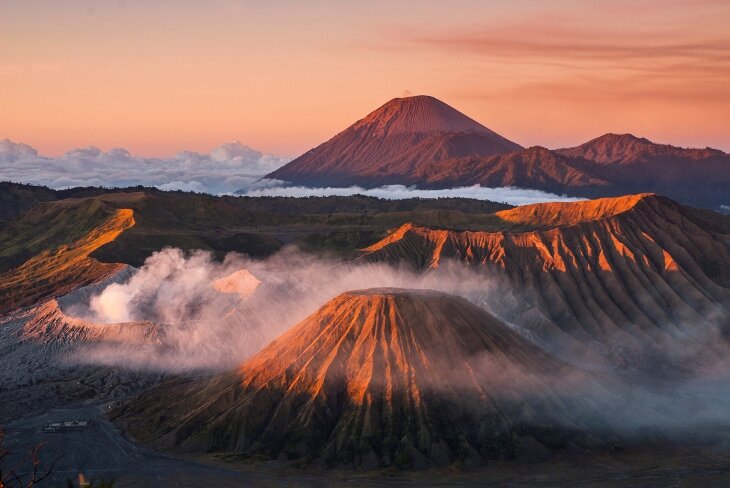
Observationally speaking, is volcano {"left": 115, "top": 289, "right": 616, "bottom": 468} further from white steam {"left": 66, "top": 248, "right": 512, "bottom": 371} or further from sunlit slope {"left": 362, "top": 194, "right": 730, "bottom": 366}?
sunlit slope {"left": 362, "top": 194, "right": 730, "bottom": 366}

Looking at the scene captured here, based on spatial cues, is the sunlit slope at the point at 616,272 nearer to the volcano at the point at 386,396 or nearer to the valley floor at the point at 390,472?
the volcano at the point at 386,396

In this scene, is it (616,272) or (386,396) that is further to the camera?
(616,272)

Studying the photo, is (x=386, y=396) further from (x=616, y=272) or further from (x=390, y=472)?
(x=616, y=272)

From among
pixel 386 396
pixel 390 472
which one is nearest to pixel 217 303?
pixel 386 396

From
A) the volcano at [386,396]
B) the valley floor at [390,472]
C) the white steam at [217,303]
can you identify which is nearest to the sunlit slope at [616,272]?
the white steam at [217,303]

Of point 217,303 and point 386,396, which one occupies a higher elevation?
point 217,303

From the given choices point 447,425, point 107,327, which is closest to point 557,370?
point 447,425

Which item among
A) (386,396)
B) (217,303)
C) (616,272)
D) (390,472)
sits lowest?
(390,472)
